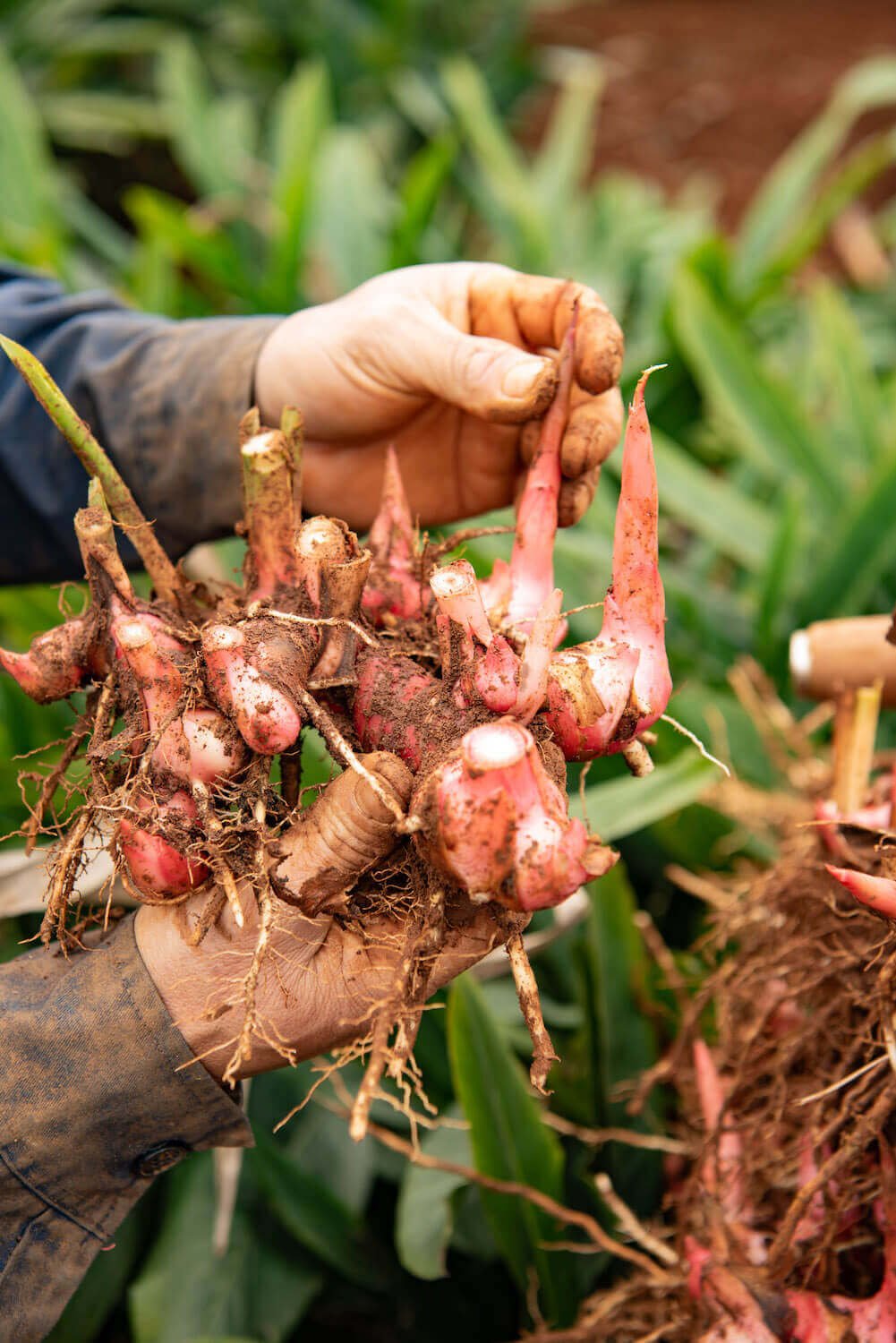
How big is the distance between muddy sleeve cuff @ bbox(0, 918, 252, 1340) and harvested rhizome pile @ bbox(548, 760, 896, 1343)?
33 centimetres

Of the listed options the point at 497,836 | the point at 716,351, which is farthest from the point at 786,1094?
the point at 716,351

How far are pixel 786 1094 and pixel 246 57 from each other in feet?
12.5

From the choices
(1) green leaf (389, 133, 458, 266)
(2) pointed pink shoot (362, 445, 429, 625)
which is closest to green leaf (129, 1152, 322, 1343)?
(2) pointed pink shoot (362, 445, 429, 625)

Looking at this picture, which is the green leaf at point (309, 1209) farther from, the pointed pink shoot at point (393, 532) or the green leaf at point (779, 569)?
the green leaf at point (779, 569)

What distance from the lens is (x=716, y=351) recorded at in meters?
1.57

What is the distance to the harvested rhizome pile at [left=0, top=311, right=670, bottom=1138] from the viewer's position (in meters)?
0.56

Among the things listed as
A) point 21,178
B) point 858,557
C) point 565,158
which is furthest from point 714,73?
point 858,557

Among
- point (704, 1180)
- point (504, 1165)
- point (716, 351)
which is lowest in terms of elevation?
point (504, 1165)

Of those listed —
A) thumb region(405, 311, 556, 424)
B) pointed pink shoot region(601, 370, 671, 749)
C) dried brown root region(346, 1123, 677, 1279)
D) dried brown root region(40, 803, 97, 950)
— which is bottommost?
dried brown root region(346, 1123, 677, 1279)

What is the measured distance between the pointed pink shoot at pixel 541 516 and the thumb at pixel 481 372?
0.02 m

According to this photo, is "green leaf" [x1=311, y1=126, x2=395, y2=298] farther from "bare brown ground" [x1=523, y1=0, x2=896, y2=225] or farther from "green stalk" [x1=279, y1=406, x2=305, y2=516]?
"bare brown ground" [x1=523, y1=0, x2=896, y2=225]

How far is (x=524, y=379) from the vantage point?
0.73m

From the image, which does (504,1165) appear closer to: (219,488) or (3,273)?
(219,488)

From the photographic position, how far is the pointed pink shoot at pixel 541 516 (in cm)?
71
